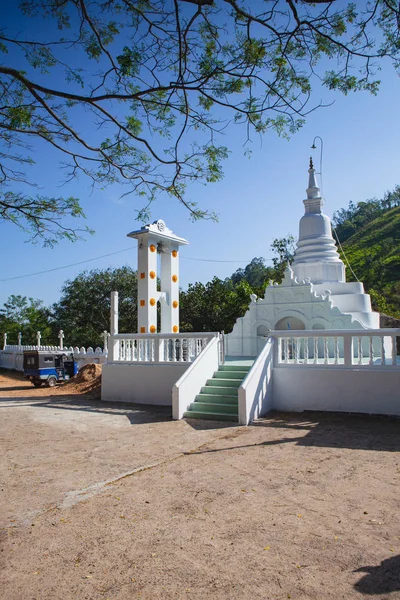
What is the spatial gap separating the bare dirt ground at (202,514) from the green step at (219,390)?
1907 millimetres

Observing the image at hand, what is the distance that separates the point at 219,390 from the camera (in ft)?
31.6

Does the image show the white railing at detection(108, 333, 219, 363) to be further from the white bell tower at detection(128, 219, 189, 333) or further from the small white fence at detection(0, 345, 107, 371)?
the small white fence at detection(0, 345, 107, 371)

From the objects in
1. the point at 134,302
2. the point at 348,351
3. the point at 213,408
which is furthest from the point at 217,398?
the point at 134,302

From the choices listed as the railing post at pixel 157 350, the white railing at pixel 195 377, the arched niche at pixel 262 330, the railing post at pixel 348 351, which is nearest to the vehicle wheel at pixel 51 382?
the railing post at pixel 157 350

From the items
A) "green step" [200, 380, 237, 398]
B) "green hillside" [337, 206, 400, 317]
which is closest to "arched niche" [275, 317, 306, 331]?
"green step" [200, 380, 237, 398]

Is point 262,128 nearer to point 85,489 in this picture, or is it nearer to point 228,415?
point 228,415

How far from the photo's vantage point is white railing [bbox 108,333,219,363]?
35.9 ft

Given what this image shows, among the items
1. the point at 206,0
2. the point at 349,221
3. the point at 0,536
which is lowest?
the point at 0,536

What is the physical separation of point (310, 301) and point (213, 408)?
6.70m

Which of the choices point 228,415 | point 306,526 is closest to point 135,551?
point 306,526

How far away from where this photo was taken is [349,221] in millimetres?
77375

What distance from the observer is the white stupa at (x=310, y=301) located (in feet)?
46.5

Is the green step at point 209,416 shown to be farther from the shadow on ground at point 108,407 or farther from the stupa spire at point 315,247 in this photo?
the stupa spire at point 315,247

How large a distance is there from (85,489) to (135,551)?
5.28 feet
